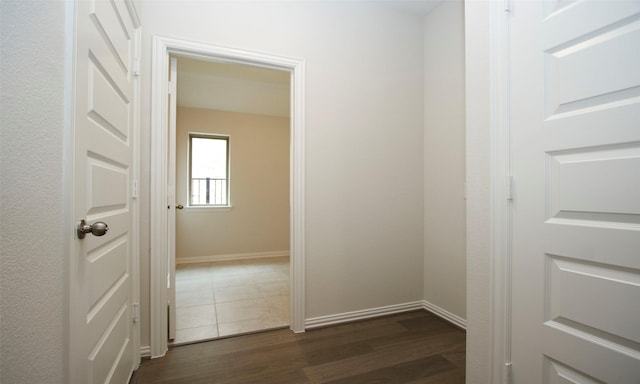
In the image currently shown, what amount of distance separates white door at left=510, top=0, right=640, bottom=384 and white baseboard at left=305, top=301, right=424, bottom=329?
1403 millimetres

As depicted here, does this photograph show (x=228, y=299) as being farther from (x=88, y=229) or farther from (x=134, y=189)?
(x=88, y=229)

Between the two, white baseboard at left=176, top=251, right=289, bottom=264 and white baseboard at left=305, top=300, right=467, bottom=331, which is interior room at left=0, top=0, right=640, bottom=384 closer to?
white baseboard at left=305, top=300, right=467, bottom=331

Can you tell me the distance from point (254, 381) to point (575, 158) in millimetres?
1923

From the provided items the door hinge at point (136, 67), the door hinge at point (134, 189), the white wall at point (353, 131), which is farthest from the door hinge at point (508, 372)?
the door hinge at point (136, 67)

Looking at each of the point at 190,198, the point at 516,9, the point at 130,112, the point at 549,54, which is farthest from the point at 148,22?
the point at 190,198

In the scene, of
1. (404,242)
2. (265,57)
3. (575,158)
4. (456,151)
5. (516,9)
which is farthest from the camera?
(404,242)

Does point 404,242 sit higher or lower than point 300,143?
lower

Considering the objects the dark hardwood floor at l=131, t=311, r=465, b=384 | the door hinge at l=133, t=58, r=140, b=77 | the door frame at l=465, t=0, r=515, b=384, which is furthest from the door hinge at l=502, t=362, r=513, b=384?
the door hinge at l=133, t=58, r=140, b=77

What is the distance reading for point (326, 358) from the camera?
193 centimetres

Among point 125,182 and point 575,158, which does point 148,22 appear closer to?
point 125,182

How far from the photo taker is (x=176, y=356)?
194 centimetres

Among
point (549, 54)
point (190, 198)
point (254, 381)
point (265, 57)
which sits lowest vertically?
point (254, 381)

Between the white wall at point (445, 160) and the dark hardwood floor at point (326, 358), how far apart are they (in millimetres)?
410

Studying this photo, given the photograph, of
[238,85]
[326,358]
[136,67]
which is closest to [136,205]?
[136,67]
